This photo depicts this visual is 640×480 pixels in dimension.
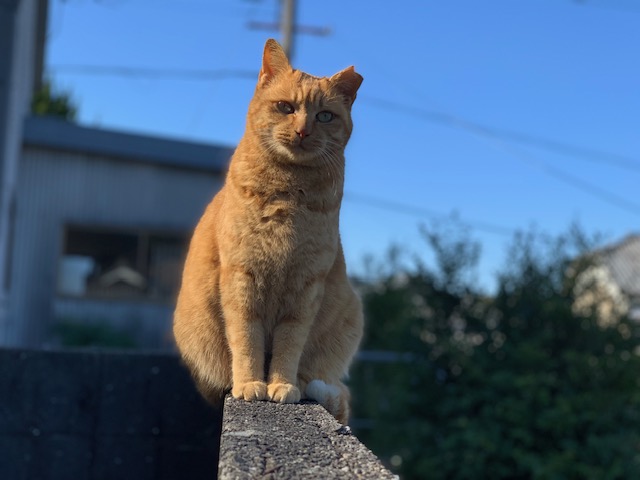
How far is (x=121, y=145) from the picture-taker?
1031 centimetres

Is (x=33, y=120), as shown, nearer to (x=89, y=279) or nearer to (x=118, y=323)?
(x=89, y=279)

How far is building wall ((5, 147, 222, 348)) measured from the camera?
10.1 m

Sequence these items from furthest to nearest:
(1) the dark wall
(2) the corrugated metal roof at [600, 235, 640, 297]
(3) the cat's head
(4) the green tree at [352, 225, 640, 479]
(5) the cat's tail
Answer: (2) the corrugated metal roof at [600, 235, 640, 297], (4) the green tree at [352, 225, 640, 479], (1) the dark wall, (5) the cat's tail, (3) the cat's head

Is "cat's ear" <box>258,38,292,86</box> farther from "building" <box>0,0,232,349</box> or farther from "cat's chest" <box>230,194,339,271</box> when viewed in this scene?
"building" <box>0,0,232,349</box>

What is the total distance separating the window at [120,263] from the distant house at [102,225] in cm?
1

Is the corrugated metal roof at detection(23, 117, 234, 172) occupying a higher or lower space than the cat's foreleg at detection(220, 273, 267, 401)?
higher

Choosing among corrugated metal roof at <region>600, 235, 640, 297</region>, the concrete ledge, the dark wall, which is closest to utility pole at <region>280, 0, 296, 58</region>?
the dark wall

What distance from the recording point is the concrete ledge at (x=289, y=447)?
1416 mm

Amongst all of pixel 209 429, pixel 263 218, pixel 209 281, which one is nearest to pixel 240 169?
pixel 263 218

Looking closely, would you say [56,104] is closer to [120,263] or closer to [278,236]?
[120,263]

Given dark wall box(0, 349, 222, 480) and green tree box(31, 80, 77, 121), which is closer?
dark wall box(0, 349, 222, 480)

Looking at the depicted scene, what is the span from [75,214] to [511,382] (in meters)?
7.08

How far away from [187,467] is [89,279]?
310 inches

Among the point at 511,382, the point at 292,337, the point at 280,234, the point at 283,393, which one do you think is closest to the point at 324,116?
the point at 280,234
